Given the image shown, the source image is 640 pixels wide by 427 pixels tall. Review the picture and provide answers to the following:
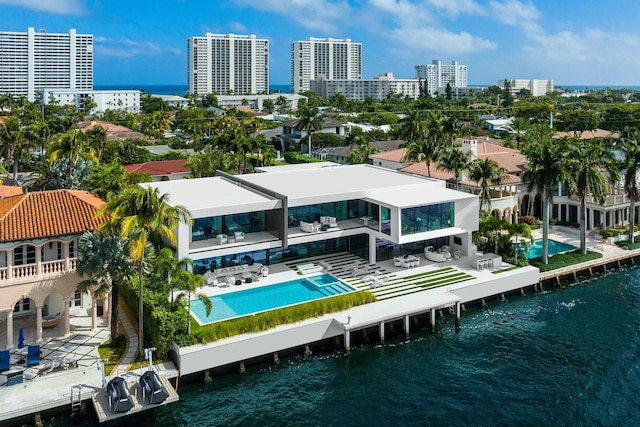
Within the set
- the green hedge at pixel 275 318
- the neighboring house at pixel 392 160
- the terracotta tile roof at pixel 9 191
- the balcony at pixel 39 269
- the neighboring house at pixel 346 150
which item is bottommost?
the green hedge at pixel 275 318

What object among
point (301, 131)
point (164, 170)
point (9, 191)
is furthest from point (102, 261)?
point (301, 131)

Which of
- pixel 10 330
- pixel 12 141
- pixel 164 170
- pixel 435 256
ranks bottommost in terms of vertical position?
pixel 10 330

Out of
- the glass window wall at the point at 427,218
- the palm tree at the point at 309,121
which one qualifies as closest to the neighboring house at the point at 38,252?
the glass window wall at the point at 427,218

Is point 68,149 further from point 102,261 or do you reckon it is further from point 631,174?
point 631,174

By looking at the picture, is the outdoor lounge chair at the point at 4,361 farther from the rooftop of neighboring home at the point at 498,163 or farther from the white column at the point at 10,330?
the rooftop of neighboring home at the point at 498,163

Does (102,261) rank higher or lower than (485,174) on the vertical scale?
lower

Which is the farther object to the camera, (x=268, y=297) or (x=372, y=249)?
(x=372, y=249)

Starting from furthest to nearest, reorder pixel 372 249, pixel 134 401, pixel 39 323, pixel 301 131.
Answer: pixel 301 131
pixel 372 249
pixel 39 323
pixel 134 401
